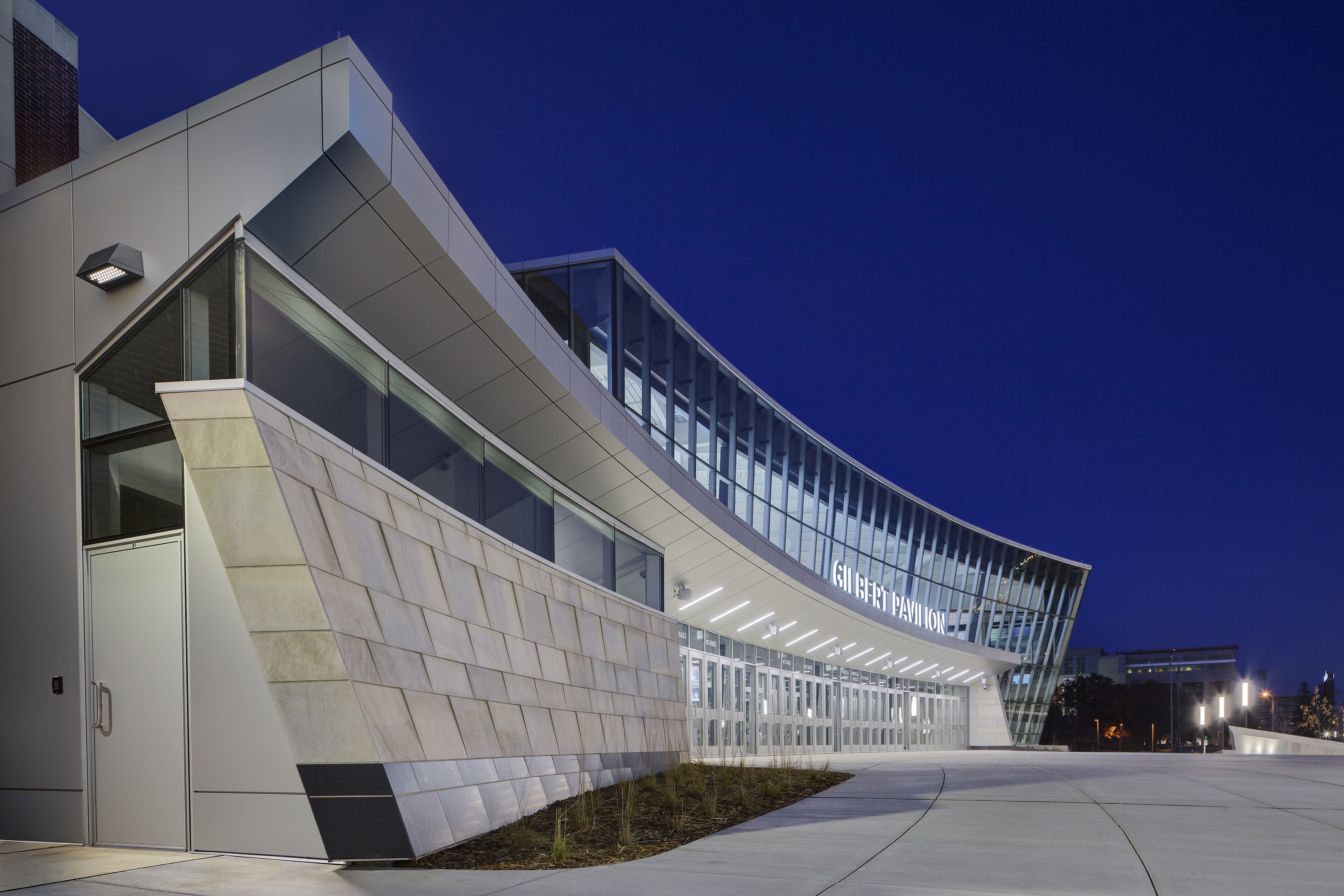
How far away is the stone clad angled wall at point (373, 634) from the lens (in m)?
8.34

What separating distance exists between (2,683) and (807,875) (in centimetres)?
838

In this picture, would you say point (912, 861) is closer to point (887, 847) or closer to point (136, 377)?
point (887, 847)

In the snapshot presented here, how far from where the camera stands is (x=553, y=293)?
63.3ft

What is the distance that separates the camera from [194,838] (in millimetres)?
9148

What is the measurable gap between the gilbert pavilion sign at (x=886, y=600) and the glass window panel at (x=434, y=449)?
24.3 meters

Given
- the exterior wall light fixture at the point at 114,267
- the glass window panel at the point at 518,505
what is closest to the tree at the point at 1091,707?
the glass window panel at the point at 518,505

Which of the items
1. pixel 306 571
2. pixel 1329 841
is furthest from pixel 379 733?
pixel 1329 841

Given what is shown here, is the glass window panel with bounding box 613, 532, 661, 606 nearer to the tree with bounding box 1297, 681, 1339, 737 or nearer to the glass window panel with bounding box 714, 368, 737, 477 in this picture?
the glass window panel with bounding box 714, 368, 737, 477

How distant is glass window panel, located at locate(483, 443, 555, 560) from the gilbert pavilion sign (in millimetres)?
21630

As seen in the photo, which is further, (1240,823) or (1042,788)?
(1042,788)

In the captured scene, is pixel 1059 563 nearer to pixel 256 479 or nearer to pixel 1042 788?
pixel 1042 788

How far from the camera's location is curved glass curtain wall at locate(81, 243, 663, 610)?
8977mm

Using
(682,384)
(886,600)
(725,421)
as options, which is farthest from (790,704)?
(682,384)

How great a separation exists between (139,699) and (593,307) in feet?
37.7
